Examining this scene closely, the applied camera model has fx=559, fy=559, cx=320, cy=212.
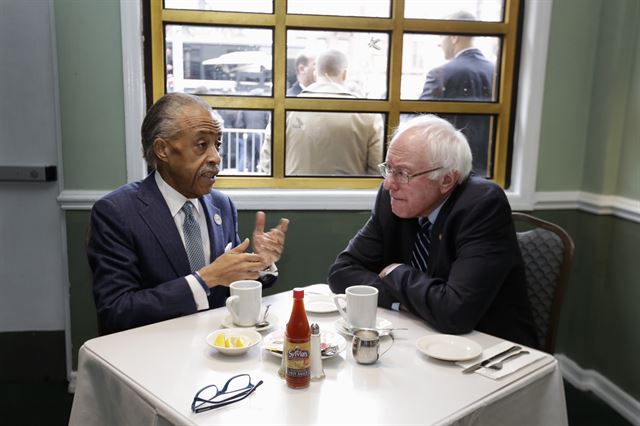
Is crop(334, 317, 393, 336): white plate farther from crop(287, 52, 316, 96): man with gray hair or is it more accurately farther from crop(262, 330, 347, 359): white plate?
crop(287, 52, 316, 96): man with gray hair

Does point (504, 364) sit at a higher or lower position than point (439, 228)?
lower

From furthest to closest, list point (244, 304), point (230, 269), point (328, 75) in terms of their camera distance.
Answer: point (328, 75) → point (230, 269) → point (244, 304)

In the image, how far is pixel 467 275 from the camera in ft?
5.15

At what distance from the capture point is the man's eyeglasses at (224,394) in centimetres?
108

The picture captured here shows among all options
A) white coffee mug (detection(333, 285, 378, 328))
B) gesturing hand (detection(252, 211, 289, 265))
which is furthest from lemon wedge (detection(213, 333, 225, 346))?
gesturing hand (detection(252, 211, 289, 265))

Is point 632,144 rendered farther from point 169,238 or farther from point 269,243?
point 169,238

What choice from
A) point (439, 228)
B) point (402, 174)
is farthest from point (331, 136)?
point (439, 228)

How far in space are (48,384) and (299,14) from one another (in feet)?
6.98

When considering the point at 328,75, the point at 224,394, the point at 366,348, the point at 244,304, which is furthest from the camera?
the point at 328,75

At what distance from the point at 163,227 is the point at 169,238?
38 millimetres

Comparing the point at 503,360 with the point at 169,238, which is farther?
the point at 169,238

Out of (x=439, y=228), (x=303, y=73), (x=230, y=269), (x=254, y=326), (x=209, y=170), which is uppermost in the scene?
(x=303, y=73)

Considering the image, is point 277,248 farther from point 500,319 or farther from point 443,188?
point 500,319

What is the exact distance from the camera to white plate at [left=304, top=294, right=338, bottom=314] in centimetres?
163
